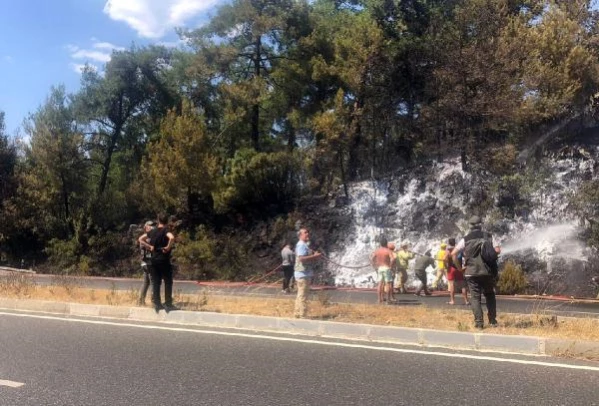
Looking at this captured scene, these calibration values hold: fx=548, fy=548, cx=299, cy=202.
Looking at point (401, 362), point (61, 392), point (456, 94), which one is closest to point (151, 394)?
point (61, 392)

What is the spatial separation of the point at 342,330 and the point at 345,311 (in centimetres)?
177

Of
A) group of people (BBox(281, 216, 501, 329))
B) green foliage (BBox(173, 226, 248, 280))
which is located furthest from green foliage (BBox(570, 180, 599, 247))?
green foliage (BBox(173, 226, 248, 280))

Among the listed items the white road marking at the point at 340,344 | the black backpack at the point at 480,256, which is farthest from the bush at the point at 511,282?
the white road marking at the point at 340,344

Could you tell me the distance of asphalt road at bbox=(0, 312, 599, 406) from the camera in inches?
211

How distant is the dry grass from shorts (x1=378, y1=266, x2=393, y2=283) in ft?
3.67

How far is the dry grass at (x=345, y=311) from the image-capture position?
8320 mm

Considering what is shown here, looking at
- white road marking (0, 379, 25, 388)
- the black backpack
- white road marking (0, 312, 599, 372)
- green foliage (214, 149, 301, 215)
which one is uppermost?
green foliage (214, 149, 301, 215)

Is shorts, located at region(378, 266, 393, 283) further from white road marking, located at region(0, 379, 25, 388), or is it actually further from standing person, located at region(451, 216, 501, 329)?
white road marking, located at region(0, 379, 25, 388)

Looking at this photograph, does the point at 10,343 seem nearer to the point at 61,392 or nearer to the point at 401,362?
the point at 61,392

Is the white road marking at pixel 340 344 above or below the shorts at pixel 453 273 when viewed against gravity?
below

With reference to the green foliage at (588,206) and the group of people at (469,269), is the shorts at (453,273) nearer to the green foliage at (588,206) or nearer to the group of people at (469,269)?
the group of people at (469,269)

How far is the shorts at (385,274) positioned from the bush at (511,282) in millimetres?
6467

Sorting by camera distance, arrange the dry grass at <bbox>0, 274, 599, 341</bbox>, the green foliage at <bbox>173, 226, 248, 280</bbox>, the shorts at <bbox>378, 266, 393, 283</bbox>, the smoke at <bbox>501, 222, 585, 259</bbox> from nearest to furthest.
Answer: the dry grass at <bbox>0, 274, 599, 341</bbox> → the shorts at <bbox>378, 266, 393, 283</bbox> → the smoke at <bbox>501, 222, 585, 259</bbox> → the green foliage at <bbox>173, 226, 248, 280</bbox>

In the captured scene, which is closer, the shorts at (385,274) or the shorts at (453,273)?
the shorts at (385,274)
